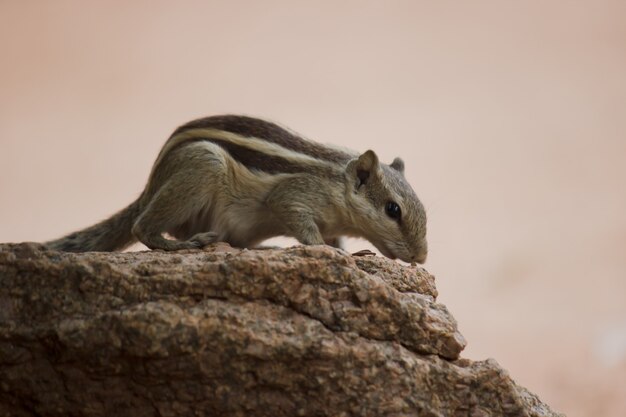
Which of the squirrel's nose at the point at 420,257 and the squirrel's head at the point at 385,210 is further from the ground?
→ the squirrel's head at the point at 385,210

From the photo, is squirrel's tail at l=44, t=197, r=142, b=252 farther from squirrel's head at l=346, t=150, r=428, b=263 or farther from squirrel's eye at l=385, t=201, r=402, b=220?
squirrel's eye at l=385, t=201, r=402, b=220

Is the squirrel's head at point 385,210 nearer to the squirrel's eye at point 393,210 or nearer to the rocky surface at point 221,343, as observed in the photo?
the squirrel's eye at point 393,210

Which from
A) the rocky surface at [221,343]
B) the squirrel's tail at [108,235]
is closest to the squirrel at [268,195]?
the squirrel's tail at [108,235]

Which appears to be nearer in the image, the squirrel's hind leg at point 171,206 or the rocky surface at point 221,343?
the rocky surface at point 221,343

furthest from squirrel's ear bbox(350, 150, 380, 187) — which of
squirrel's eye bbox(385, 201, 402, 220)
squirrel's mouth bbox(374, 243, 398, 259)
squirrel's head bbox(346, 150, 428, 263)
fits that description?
squirrel's mouth bbox(374, 243, 398, 259)

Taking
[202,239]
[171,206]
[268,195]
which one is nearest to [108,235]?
[171,206]

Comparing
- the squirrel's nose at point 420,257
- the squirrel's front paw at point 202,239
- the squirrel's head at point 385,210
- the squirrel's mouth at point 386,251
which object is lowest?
the squirrel's front paw at point 202,239

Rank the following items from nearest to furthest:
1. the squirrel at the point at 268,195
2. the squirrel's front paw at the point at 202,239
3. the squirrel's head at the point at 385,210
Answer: the squirrel's front paw at the point at 202,239
the squirrel at the point at 268,195
the squirrel's head at the point at 385,210

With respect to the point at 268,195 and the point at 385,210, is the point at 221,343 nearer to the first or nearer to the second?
the point at 268,195
